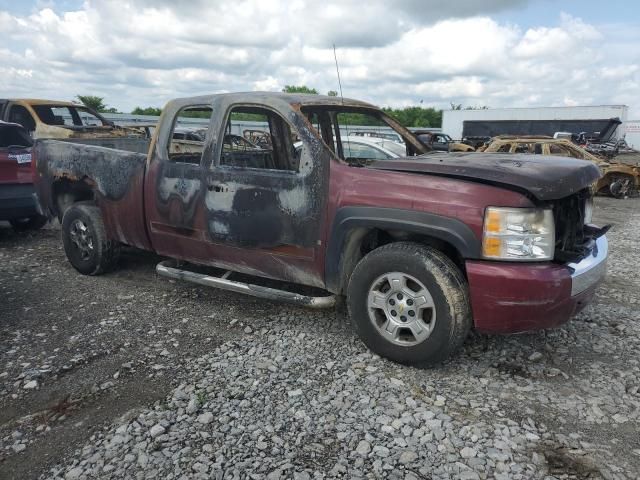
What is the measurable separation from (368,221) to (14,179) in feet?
17.4

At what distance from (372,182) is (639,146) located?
43133mm

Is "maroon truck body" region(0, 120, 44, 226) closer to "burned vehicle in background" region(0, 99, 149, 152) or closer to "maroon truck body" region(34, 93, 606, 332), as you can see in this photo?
"maroon truck body" region(34, 93, 606, 332)

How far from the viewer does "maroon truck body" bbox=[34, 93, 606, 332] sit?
3.04 metres

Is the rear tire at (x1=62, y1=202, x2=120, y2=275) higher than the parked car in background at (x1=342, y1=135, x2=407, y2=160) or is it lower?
lower

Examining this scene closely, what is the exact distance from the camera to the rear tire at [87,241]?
5.19 metres

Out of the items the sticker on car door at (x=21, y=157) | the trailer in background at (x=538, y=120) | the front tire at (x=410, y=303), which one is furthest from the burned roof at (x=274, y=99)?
the trailer in background at (x=538, y=120)

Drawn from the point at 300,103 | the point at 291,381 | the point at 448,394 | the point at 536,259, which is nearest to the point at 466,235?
the point at 536,259

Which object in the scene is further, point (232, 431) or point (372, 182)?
point (372, 182)

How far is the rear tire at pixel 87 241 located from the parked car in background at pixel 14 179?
1.32 meters

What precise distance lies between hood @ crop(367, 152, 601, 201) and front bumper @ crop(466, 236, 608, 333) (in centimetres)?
44

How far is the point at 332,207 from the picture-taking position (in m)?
3.56

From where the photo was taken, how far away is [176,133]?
4.68 metres

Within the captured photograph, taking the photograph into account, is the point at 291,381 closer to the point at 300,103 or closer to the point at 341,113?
the point at 300,103

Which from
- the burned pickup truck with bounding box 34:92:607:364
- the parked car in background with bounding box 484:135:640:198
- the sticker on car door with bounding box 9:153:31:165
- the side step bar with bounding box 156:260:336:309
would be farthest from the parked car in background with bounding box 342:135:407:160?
the parked car in background with bounding box 484:135:640:198
